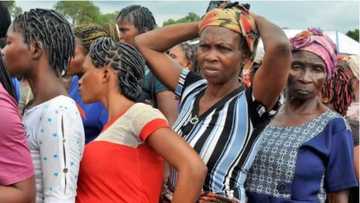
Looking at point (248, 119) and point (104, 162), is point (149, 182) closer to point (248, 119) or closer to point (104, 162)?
point (104, 162)

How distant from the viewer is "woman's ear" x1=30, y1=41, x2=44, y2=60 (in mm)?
2051

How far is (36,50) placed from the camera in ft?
6.75

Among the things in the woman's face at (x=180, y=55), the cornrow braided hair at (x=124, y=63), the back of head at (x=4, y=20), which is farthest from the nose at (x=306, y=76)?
the woman's face at (x=180, y=55)

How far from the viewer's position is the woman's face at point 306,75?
8.60ft

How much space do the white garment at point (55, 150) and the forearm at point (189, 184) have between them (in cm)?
36

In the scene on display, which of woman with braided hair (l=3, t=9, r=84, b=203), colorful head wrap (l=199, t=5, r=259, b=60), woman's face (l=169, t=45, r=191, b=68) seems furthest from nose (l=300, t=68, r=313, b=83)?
woman's face (l=169, t=45, r=191, b=68)

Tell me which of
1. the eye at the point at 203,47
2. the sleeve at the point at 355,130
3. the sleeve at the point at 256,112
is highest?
the eye at the point at 203,47

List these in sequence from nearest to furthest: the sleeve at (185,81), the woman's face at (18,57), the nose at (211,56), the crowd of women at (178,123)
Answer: the crowd of women at (178,123)
the woman's face at (18,57)
the nose at (211,56)
the sleeve at (185,81)

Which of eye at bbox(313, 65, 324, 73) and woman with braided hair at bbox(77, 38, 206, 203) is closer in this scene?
woman with braided hair at bbox(77, 38, 206, 203)

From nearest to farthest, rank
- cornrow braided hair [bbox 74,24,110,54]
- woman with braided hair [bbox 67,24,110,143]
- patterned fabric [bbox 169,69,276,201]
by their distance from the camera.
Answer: patterned fabric [bbox 169,69,276,201]
woman with braided hair [bbox 67,24,110,143]
cornrow braided hair [bbox 74,24,110,54]

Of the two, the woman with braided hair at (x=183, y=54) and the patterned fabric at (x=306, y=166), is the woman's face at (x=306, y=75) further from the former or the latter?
the woman with braided hair at (x=183, y=54)

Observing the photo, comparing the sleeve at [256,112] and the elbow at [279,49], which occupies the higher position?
the elbow at [279,49]

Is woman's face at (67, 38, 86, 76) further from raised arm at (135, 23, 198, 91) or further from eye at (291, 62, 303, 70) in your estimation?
eye at (291, 62, 303, 70)

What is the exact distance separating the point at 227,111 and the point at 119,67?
47cm
